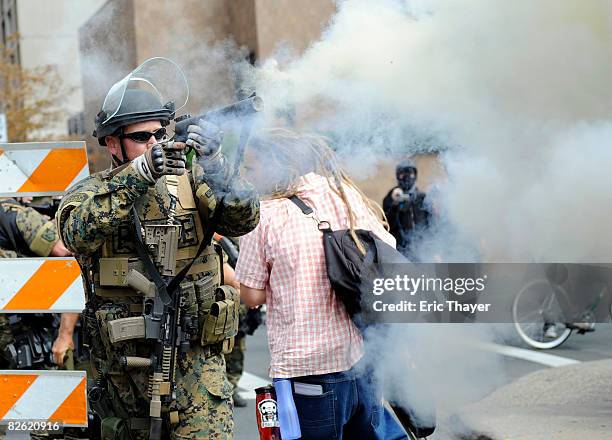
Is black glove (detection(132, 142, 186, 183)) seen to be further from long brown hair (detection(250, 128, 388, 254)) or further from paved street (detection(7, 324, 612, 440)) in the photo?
paved street (detection(7, 324, 612, 440))

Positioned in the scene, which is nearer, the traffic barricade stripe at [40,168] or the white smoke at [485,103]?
the white smoke at [485,103]

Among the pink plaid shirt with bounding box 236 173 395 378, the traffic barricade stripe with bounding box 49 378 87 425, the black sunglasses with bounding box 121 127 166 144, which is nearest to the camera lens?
the pink plaid shirt with bounding box 236 173 395 378

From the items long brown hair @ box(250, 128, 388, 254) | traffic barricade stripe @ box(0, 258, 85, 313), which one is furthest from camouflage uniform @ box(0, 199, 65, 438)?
long brown hair @ box(250, 128, 388, 254)

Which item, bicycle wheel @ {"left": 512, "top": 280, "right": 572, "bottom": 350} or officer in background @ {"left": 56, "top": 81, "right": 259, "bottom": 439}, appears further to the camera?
bicycle wheel @ {"left": 512, "top": 280, "right": 572, "bottom": 350}

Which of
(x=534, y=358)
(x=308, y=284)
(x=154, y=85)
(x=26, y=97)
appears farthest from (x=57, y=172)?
(x=26, y=97)

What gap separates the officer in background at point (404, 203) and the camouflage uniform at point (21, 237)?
224 cm

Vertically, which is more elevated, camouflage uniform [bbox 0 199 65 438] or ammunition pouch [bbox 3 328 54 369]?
camouflage uniform [bbox 0 199 65 438]

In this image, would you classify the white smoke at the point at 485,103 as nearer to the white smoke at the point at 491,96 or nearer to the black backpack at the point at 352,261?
the white smoke at the point at 491,96

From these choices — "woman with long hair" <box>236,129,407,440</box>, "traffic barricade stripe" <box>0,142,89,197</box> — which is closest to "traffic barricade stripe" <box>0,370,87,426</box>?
"traffic barricade stripe" <box>0,142,89,197</box>

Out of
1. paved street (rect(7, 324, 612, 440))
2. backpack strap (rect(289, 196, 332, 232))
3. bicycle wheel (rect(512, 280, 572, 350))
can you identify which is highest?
backpack strap (rect(289, 196, 332, 232))

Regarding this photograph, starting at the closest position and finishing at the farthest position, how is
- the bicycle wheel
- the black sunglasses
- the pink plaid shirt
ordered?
the pink plaid shirt, the black sunglasses, the bicycle wheel

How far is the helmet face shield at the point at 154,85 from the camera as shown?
4.30m

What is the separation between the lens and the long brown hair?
425 cm

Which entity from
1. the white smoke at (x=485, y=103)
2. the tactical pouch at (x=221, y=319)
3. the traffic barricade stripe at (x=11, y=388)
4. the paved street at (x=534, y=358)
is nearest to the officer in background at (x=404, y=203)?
the paved street at (x=534, y=358)
